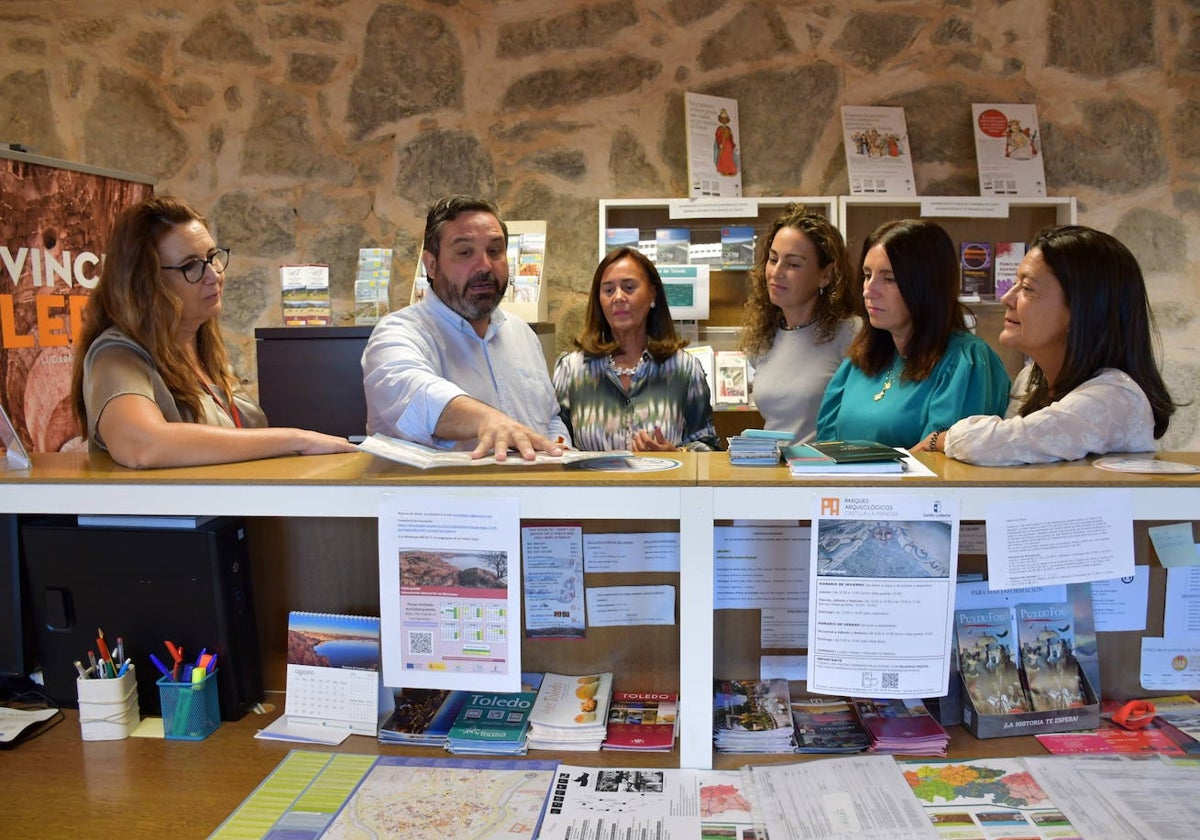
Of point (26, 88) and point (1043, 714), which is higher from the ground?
point (26, 88)

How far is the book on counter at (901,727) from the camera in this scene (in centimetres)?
119

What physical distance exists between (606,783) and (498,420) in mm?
568

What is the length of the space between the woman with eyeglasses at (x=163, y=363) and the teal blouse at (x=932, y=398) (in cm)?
124

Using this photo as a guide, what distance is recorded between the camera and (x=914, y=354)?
6.79 feet

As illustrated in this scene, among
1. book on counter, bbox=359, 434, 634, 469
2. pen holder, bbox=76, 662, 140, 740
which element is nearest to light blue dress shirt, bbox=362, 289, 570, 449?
book on counter, bbox=359, 434, 634, 469

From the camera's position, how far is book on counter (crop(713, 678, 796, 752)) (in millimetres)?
1206

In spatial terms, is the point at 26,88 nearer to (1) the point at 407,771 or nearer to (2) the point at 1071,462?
(1) the point at 407,771

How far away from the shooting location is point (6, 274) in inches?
103

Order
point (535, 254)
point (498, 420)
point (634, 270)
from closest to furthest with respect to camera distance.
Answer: point (498, 420) → point (634, 270) → point (535, 254)

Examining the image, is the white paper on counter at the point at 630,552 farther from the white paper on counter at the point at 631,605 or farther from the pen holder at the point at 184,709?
the pen holder at the point at 184,709

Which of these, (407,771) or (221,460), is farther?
(221,460)

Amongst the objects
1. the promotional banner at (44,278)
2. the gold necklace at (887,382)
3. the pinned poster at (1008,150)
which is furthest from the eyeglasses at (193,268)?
the pinned poster at (1008,150)

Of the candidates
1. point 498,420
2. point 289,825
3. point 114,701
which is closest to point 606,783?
point 289,825

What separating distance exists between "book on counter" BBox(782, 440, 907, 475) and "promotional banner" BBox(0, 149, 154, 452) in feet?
7.35
